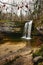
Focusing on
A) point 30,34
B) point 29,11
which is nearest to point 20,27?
point 30,34

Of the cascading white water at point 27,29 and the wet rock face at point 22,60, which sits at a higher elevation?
the cascading white water at point 27,29

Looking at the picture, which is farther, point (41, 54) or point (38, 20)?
point (38, 20)

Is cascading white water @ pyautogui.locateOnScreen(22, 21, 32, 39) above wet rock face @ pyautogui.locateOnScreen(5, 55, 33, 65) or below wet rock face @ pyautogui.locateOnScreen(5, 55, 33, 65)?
above

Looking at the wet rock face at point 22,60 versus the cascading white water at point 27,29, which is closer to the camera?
the wet rock face at point 22,60

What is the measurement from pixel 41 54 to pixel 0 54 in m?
3.78

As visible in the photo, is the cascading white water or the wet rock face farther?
the cascading white water

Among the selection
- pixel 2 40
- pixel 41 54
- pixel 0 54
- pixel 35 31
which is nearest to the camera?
pixel 41 54

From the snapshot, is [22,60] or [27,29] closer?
[22,60]

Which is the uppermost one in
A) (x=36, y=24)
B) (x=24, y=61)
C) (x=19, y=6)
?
(x=19, y=6)

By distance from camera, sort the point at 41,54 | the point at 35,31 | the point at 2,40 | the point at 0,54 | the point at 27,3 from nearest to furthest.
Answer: the point at 41,54 → the point at 0,54 → the point at 2,40 → the point at 35,31 → the point at 27,3

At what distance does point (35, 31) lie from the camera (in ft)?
83.1

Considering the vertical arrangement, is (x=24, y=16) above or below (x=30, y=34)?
above

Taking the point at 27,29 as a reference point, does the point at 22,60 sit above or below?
below

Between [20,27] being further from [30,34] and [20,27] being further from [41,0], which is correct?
[41,0]
